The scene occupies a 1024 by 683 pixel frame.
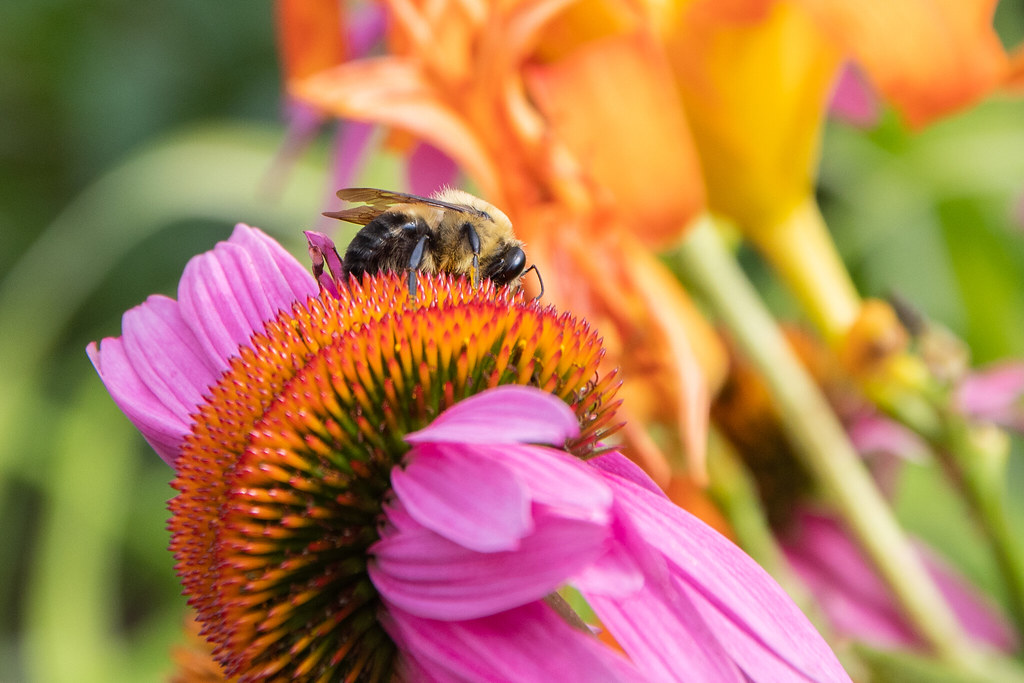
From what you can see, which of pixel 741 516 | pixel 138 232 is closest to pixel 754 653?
pixel 741 516

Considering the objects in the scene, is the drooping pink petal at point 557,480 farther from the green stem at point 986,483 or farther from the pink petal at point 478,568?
the green stem at point 986,483

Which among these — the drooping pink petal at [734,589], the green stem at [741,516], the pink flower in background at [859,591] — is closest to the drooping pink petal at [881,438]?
the pink flower in background at [859,591]

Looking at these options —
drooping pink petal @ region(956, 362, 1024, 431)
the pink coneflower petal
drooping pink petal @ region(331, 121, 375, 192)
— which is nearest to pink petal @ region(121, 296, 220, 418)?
the pink coneflower petal

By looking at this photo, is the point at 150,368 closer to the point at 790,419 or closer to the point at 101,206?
the point at 790,419

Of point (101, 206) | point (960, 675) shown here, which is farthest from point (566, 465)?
point (101, 206)

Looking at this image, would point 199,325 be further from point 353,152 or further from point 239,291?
point 353,152
